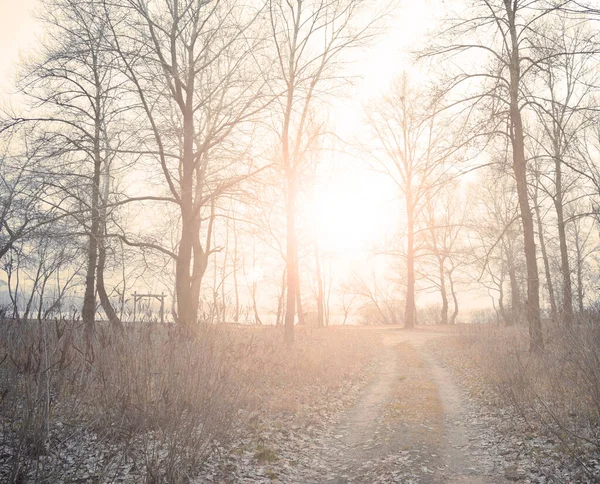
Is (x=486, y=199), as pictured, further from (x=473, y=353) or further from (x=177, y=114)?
(x=177, y=114)

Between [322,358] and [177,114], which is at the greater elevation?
[177,114]

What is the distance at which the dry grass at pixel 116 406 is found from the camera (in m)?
4.08

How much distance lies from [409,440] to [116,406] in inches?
168

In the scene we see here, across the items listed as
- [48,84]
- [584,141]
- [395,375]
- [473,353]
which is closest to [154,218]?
[48,84]

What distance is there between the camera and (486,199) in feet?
102

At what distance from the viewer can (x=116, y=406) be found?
5.05 metres

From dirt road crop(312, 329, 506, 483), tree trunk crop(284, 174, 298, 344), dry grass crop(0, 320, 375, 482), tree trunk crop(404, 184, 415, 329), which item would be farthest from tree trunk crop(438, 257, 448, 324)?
dry grass crop(0, 320, 375, 482)

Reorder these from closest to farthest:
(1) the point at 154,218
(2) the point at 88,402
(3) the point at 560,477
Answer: (3) the point at 560,477 < (2) the point at 88,402 < (1) the point at 154,218

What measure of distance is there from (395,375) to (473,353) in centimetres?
344

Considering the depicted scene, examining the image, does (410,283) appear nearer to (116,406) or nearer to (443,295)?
(443,295)

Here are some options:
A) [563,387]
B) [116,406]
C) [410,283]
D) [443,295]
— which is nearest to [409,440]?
[563,387]

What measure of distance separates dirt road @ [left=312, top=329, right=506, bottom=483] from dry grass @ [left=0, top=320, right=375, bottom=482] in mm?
1334

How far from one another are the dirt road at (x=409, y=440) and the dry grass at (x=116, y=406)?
1334mm

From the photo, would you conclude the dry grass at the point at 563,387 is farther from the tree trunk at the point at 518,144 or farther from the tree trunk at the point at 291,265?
the tree trunk at the point at 291,265
